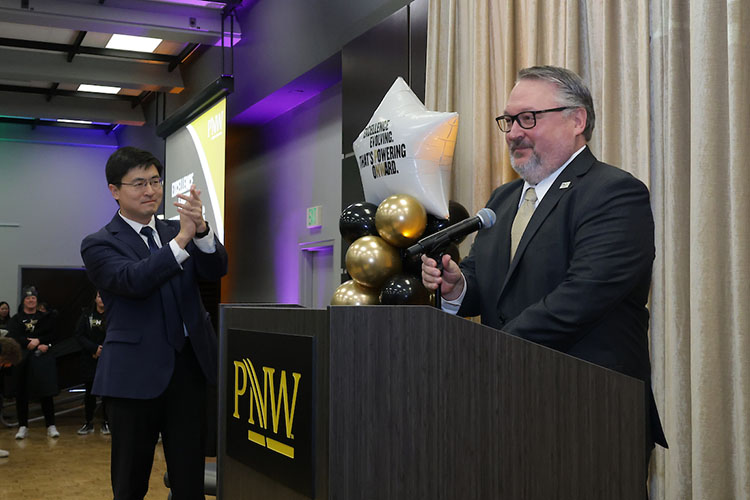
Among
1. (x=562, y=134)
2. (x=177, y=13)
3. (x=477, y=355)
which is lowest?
(x=477, y=355)

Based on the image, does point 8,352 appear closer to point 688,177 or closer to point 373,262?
point 373,262

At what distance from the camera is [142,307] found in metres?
2.61

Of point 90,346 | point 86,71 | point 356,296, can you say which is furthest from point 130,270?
point 86,71

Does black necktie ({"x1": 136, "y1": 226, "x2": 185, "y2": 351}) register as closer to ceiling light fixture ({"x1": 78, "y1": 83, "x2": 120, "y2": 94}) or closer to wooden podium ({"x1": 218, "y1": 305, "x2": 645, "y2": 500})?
wooden podium ({"x1": 218, "y1": 305, "x2": 645, "y2": 500})

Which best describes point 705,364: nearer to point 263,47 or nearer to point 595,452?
point 595,452

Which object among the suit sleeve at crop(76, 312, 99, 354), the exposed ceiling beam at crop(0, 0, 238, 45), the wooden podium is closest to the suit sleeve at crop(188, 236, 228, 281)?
the wooden podium

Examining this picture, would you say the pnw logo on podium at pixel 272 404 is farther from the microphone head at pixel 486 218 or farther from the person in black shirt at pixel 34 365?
the person in black shirt at pixel 34 365

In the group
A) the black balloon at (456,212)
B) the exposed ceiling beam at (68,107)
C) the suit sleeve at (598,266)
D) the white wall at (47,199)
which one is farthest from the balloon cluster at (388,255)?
the white wall at (47,199)

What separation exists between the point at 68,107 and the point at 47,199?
226cm

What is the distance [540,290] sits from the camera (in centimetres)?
177

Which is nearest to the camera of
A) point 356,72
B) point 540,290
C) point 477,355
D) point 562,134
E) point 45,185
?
point 477,355

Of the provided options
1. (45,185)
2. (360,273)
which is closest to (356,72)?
(360,273)

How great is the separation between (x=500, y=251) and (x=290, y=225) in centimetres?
522

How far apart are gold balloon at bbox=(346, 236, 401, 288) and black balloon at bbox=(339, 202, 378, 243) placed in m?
0.12
